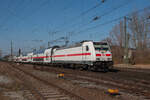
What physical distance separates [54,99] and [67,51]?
17195 mm

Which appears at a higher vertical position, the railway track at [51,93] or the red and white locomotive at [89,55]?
the red and white locomotive at [89,55]

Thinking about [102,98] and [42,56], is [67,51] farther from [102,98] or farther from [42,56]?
[102,98]

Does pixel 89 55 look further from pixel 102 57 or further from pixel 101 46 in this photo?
pixel 101 46

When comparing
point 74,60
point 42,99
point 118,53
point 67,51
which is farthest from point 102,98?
point 118,53

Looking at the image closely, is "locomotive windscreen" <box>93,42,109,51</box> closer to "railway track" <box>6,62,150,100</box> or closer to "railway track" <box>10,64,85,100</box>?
"railway track" <box>6,62,150,100</box>

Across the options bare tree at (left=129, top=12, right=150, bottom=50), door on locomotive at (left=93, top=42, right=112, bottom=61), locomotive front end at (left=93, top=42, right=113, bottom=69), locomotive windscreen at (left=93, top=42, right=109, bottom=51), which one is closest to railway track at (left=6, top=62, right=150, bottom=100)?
locomotive front end at (left=93, top=42, right=113, bottom=69)

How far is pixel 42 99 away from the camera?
646 centimetres

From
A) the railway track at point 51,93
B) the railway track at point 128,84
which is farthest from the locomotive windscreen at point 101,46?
the railway track at point 51,93

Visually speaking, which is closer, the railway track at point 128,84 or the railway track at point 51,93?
the railway track at point 51,93

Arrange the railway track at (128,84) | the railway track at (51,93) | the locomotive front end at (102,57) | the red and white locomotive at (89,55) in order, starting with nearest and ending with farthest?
the railway track at (51,93) → the railway track at (128,84) → the locomotive front end at (102,57) → the red and white locomotive at (89,55)

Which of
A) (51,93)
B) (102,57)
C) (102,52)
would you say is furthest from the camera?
(102,52)

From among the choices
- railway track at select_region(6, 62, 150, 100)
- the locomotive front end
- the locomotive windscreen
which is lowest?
railway track at select_region(6, 62, 150, 100)

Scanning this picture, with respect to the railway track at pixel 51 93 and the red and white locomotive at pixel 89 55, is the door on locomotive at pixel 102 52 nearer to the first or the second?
the red and white locomotive at pixel 89 55

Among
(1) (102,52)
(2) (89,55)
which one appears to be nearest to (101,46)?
(1) (102,52)
